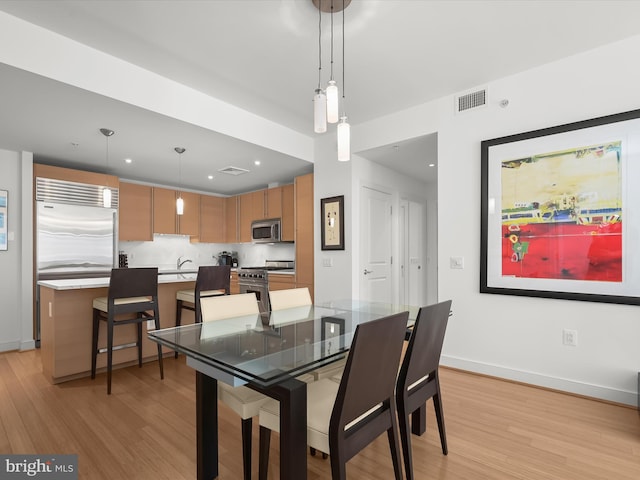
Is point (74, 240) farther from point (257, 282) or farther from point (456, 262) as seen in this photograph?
point (456, 262)

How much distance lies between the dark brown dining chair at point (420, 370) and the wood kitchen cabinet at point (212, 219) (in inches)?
201

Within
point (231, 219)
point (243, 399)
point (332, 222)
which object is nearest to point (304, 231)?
point (332, 222)

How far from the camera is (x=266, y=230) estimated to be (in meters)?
5.53

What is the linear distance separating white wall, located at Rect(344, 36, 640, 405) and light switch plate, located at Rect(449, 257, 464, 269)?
0.04 metres

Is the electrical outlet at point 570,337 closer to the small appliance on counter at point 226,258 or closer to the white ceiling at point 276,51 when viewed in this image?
the white ceiling at point 276,51

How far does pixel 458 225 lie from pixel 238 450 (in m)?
2.59

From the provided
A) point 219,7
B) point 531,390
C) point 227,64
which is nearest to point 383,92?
point 227,64

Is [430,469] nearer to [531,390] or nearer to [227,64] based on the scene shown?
[531,390]

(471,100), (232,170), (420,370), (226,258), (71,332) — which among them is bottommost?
(71,332)

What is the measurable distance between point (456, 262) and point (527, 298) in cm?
65

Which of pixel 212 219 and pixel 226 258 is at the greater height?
pixel 212 219

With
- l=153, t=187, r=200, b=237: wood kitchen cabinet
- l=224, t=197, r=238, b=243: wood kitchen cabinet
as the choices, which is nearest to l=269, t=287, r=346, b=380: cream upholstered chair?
l=153, t=187, r=200, b=237: wood kitchen cabinet

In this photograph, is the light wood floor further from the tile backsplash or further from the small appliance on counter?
the small appliance on counter

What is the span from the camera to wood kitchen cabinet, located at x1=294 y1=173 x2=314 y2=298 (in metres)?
4.52
